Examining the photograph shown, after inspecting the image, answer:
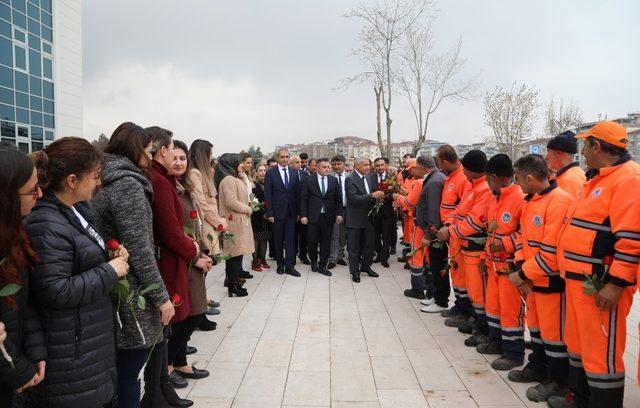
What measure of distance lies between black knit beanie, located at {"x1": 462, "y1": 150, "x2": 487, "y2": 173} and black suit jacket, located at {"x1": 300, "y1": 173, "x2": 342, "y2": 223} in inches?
143

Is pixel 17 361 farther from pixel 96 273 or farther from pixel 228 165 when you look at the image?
pixel 228 165

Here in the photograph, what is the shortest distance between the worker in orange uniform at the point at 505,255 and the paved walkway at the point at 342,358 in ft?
0.87

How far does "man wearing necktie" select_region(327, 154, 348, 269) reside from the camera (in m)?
8.49

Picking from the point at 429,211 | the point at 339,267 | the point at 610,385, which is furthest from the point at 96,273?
the point at 339,267

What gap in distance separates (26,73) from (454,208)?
24.8 metres

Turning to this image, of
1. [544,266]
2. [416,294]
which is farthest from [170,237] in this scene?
[416,294]

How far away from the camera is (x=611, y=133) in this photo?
9.75 ft

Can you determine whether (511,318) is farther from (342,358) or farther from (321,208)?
(321,208)

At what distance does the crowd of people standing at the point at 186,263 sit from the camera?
1.97 meters

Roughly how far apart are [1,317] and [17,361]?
184mm

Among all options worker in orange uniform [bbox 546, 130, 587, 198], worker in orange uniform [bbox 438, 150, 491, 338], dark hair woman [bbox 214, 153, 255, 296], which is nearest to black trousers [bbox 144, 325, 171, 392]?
worker in orange uniform [bbox 438, 150, 491, 338]

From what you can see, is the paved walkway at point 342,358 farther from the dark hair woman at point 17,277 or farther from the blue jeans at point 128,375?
the dark hair woman at point 17,277

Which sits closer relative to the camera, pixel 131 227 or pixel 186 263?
pixel 131 227

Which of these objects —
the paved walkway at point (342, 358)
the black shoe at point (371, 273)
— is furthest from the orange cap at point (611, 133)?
the black shoe at point (371, 273)
